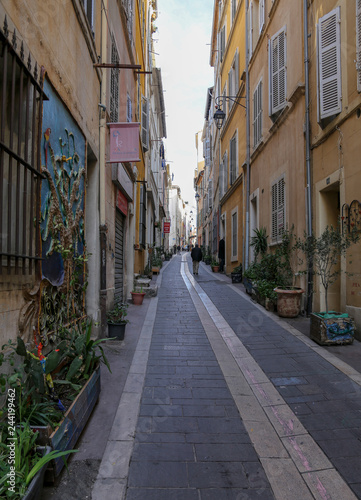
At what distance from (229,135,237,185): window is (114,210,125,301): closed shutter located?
7.83m

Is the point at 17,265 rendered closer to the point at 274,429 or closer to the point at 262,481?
the point at 262,481

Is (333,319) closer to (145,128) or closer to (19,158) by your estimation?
(19,158)

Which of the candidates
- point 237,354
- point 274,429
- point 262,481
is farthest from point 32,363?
point 237,354

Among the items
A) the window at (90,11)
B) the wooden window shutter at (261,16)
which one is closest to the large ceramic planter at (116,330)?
the window at (90,11)

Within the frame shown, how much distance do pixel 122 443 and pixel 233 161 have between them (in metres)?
15.0

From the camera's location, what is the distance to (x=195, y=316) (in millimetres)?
8125

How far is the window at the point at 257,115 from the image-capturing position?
38.3ft

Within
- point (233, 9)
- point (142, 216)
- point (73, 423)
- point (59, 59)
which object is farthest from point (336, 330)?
point (233, 9)

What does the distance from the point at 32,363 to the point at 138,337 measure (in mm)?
3660

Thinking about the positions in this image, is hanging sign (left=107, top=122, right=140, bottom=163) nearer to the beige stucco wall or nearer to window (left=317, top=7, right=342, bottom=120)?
the beige stucco wall

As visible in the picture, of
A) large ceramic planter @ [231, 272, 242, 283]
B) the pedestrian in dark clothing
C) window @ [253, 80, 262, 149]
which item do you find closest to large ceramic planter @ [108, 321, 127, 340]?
window @ [253, 80, 262, 149]

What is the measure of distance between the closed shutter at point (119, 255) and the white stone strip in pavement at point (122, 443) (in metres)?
4.37

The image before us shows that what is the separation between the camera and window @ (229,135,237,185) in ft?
53.2

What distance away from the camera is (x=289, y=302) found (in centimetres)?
757
